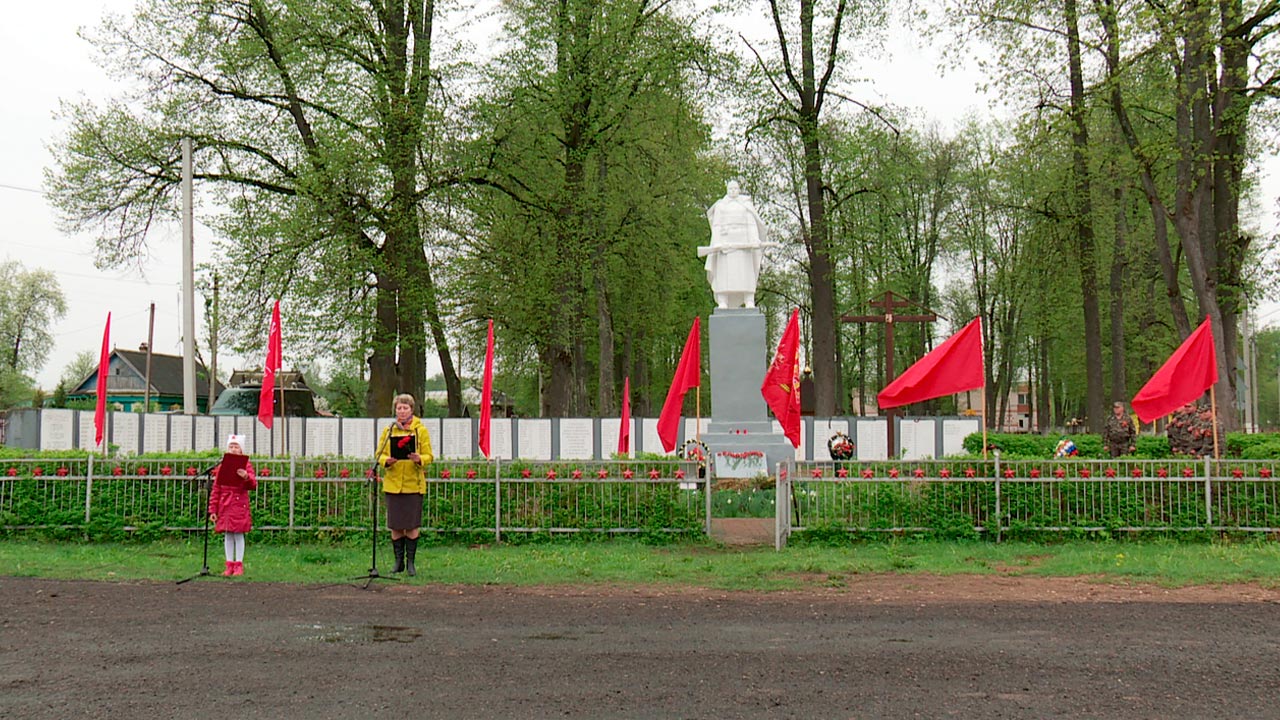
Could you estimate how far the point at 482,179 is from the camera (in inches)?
1051

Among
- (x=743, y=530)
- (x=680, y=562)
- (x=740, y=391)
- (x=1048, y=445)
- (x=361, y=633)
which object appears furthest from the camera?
(x=1048, y=445)

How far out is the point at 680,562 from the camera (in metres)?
11.1

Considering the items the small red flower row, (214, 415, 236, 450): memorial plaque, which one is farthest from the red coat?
(214, 415, 236, 450): memorial plaque

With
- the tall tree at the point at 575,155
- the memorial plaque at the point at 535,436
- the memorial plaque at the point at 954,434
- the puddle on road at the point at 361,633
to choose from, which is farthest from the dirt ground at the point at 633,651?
the tall tree at the point at 575,155

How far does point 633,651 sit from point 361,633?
6.70 feet

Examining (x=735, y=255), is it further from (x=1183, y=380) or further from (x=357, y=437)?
(x=357, y=437)

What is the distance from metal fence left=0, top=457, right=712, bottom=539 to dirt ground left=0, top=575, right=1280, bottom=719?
2.82 meters

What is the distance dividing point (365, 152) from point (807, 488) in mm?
16498

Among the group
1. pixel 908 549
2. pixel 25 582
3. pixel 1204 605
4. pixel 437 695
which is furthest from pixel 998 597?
pixel 25 582

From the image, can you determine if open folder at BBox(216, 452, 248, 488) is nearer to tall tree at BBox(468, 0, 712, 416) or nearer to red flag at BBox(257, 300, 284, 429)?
red flag at BBox(257, 300, 284, 429)

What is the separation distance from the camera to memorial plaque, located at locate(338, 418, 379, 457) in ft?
86.4

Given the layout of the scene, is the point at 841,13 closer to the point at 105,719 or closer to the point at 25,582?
the point at 25,582

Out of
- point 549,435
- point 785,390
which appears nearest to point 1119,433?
point 785,390

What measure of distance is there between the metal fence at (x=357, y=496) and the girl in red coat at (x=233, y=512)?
202cm
